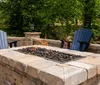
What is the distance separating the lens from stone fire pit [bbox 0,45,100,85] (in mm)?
2016

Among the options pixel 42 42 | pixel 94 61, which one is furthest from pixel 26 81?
pixel 42 42

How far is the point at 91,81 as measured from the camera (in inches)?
91.3

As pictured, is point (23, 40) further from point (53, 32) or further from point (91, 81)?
point (91, 81)

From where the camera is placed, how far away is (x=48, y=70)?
2.15 m

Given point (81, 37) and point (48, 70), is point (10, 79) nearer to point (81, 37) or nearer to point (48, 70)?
point (48, 70)

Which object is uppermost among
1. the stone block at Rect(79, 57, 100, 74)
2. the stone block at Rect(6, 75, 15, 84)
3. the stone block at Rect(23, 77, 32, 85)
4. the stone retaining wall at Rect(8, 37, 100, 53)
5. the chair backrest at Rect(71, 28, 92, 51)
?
the chair backrest at Rect(71, 28, 92, 51)

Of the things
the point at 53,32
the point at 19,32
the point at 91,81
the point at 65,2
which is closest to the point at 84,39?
the point at 91,81

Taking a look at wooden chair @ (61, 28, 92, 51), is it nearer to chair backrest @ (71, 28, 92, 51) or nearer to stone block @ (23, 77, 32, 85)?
chair backrest @ (71, 28, 92, 51)

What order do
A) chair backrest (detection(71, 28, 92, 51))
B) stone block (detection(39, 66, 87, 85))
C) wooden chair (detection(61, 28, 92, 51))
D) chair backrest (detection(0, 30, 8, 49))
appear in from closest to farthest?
stone block (detection(39, 66, 87, 85)) < wooden chair (detection(61, 28, 92, 51)) < chair backrest (detection(71, 28, 92, 51)) < chair backrest (detection(0, 30, 8, 49))

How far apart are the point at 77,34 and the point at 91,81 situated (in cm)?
245

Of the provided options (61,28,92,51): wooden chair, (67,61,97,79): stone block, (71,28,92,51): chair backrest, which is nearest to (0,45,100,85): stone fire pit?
(67,61,97,79): stone block

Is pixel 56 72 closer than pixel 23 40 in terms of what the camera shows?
Yes

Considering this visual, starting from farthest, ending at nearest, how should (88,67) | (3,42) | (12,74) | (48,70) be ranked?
(3,42), (12,74), (88,67), (48,70)

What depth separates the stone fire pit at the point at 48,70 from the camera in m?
2.02
